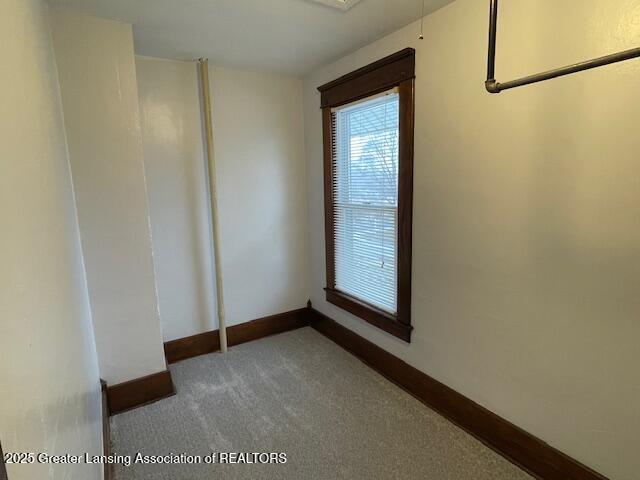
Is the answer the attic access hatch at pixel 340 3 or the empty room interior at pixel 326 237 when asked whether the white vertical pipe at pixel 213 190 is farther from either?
the attic access hatch at pixel 340 3

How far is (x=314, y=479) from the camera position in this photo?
1.59m

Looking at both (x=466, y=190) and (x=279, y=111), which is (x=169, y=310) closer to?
(x=279, y=111)

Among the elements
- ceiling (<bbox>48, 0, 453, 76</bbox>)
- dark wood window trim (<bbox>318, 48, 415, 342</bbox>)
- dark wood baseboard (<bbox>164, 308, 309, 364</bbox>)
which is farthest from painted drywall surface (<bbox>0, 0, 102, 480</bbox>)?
dark wood window trim (<bbox>318, 48, 415, 342</bbox>)

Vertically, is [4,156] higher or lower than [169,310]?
higher

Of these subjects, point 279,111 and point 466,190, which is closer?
point 466,190

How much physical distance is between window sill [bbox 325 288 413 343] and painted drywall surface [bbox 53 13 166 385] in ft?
4.37

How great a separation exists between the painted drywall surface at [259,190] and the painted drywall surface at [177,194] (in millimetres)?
149

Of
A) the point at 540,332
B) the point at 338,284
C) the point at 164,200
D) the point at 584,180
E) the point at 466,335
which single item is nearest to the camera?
the point at 584,180

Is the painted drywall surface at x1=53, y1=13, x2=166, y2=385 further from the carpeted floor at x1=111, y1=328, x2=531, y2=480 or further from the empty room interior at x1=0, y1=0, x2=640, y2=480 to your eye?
the carpeted floor at x1=111, y1=328, x2=531, y2=480

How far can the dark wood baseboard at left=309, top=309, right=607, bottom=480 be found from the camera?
1.50 meters

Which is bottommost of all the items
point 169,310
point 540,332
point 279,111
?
point 169,310

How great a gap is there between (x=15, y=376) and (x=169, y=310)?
7.19 feet

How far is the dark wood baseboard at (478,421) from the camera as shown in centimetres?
150

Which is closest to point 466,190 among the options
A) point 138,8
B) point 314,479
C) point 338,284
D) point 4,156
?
point 338,284
